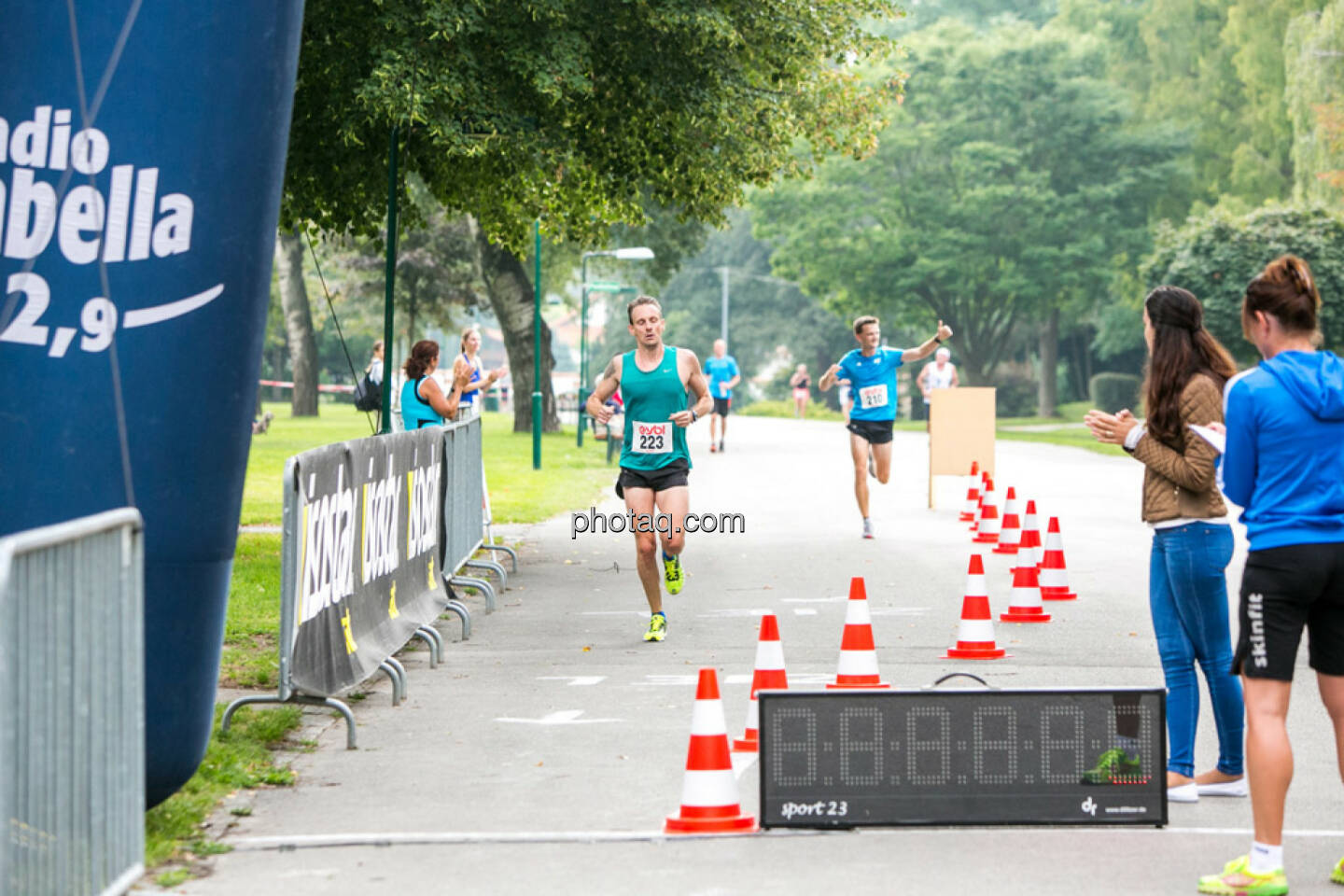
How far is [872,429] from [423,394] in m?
5.12

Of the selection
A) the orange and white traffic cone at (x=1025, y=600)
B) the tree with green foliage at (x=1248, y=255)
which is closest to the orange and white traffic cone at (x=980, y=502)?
the orange and white traffic cone at (x=1025, y=600)

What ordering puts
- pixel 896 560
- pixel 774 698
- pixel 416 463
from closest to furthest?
Answer: pixel 774 698 < pixel 416 463 < pixel 896 560

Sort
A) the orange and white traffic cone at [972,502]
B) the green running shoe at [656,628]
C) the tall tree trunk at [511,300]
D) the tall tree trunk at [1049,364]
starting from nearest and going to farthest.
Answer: the green running shoe at [656,628] → the orange and white traffic cone at [972,502] → the tall tree trunk at [511,300] → the tall tree trunk at [1049,364]

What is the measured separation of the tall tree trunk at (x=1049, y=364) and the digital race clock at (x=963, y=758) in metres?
60.5

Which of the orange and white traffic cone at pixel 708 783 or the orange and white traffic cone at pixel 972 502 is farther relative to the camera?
the orange and white traffic cone at pixel 972 502

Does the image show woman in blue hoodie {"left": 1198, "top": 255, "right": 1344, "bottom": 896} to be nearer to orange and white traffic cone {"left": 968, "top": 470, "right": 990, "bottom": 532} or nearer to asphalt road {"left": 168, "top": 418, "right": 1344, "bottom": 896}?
asphalt road {"left": 168, "top": 418, "right": 1344, "bottom": 896}

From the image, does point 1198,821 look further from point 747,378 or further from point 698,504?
point 747,378

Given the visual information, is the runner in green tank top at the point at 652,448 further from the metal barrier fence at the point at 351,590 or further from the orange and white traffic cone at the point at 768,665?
the orange and white traffic cone at the point at 768,665

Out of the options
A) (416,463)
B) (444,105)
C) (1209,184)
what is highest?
(1209,184)

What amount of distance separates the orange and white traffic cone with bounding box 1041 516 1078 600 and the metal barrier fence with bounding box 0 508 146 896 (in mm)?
8643

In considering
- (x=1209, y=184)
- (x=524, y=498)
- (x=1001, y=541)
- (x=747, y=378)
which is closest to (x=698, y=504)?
(x=524, y=498)

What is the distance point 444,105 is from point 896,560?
548cm

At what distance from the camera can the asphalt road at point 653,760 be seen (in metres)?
5.62

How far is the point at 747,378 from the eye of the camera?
3893 inches
